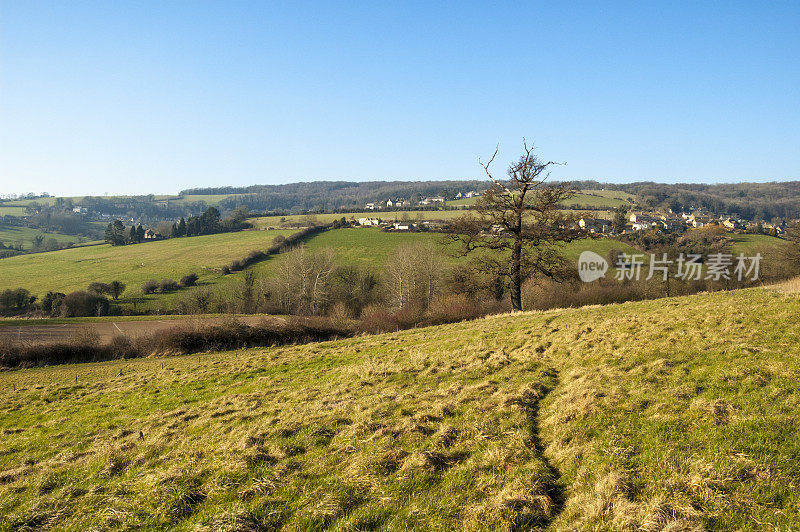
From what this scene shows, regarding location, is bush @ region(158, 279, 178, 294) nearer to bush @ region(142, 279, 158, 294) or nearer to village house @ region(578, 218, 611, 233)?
bush @ region(142, 279, 158, 294)

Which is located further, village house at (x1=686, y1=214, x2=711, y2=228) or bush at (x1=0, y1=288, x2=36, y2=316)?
village house at (x1=686, y1=214, x2=711, y2=228)

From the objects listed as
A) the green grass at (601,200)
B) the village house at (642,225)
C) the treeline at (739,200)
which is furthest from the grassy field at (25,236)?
the treeline at (739,200)

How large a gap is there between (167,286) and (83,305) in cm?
1315

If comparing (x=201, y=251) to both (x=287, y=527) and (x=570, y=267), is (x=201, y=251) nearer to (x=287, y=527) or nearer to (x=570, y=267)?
(x=570, y=267)

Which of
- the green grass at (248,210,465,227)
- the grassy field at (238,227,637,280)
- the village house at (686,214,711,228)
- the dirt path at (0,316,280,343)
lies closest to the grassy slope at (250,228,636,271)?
the grassy field at (238,227,637,280)

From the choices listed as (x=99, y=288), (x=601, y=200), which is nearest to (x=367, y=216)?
(x=601, y=200)

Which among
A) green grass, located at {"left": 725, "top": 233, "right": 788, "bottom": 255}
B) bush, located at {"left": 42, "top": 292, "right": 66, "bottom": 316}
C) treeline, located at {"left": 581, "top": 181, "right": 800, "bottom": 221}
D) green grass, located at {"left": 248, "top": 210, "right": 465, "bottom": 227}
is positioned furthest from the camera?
green grass, located at {"left": 248, "top": 210, "right": 465, "bottom": 227}

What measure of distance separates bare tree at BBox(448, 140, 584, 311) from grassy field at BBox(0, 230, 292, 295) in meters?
60.7

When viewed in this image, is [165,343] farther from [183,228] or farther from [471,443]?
[183,228]

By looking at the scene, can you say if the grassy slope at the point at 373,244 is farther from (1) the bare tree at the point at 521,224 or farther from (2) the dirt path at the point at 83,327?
(1) the bare tree at the point at 521,224

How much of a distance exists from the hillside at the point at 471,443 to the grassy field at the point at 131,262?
6763cm

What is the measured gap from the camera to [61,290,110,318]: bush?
2267 inches

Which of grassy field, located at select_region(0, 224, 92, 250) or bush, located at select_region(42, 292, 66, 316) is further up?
grassy field, located at select_region(0, 224, 92, 250)

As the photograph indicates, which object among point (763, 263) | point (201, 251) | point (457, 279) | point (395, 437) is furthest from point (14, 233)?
point (763, 263)
